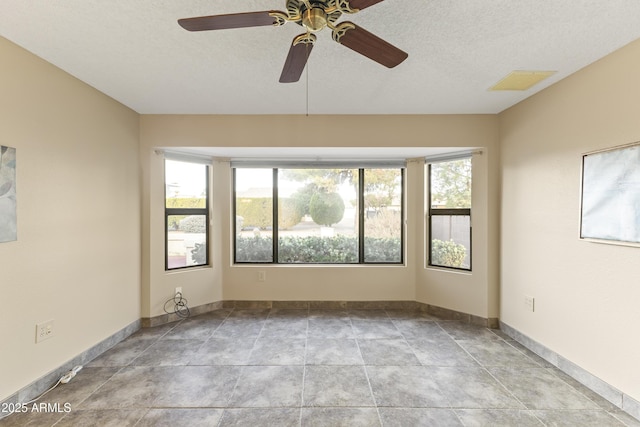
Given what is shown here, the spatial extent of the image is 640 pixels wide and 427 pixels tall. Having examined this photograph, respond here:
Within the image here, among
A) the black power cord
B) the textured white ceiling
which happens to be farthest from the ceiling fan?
the black power cord

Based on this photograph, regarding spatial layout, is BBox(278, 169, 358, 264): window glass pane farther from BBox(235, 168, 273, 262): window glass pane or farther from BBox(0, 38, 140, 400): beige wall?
BBox(0, 38, 140, 400): beige wall

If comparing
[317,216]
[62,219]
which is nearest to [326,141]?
[317,216]

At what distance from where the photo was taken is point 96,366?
2332 millimetres

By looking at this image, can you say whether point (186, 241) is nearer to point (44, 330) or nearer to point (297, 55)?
point (44, 330)

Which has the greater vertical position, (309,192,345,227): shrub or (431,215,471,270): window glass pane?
(309,192,345,227): shrub

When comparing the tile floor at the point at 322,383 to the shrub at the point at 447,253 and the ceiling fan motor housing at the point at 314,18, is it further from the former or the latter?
the ceiling fan motor housing at the point at 314,18

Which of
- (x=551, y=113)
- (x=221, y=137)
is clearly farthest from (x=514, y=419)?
(x=221, y=137)

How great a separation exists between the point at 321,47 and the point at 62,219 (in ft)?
8.19

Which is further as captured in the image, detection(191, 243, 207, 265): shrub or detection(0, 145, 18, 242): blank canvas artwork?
detection(191, 243, 207, 265): shrub

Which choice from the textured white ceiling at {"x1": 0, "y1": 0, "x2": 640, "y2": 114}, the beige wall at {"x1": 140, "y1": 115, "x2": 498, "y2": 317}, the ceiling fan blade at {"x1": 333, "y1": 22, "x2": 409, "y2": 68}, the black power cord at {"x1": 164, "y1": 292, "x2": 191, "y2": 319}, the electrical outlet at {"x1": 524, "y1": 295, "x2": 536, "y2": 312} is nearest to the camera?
the ceiling fan blade at {"x1": 333, "y1": 22, "x2": 409, "y2": 68}

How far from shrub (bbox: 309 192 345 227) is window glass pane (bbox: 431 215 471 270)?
129cm

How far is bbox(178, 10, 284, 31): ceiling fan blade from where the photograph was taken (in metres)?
1.19

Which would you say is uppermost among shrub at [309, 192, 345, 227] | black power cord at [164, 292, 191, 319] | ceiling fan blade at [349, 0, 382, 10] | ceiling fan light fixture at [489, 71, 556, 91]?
ceiling fan light fixture at [489, 71, 556, 91]

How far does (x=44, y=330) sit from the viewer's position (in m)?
2.05
